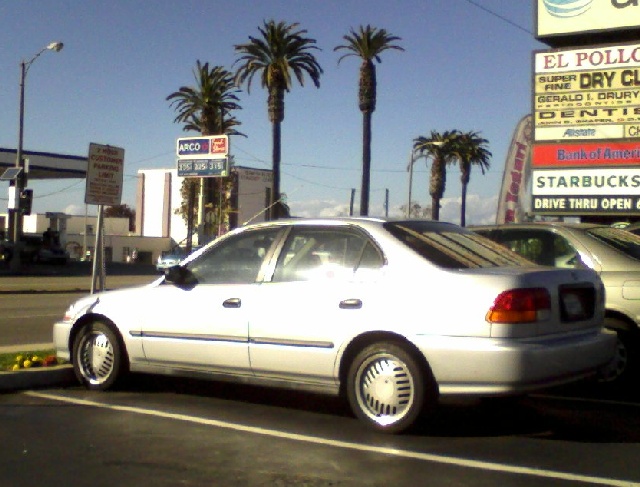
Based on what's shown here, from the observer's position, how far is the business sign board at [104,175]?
11.0 m

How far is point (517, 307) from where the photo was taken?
19.4 ft

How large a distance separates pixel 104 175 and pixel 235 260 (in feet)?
14.9

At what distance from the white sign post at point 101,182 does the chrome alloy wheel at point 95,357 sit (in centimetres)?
265

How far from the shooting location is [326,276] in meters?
6.68

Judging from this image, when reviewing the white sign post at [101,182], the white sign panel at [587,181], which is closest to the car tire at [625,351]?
the white sign post at [101,182]

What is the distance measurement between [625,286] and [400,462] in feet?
11.1

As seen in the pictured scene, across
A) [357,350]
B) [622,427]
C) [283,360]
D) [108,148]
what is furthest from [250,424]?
[108,148]

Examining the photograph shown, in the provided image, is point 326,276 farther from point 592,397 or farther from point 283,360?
point 592,397

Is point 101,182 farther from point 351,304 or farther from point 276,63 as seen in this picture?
point 276,63

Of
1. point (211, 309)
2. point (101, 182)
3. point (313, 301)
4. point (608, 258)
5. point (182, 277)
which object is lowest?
point (211, 309)

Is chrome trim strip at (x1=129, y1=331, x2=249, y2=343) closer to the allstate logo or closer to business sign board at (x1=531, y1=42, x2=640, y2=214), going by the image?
business sign board at (x1=531, y1=42, x2=640, y2=214)

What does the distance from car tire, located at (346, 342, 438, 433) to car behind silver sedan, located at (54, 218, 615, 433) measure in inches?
0.4

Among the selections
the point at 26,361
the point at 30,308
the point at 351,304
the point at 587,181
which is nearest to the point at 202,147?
the point at 30,308

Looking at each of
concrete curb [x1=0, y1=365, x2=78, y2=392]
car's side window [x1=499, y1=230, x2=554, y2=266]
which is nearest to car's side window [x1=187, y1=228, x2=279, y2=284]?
concrete curb [x1=0, y1=365, x2=78, y2=392]
